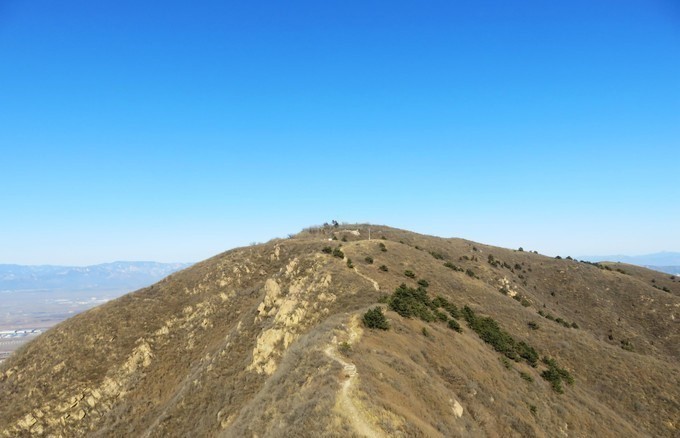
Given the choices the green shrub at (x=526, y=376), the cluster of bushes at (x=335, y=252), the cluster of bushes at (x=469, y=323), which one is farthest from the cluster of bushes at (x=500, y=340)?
the cluster of bushes at (x=335, y=252)

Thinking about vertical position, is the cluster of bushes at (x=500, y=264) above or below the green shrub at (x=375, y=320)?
above

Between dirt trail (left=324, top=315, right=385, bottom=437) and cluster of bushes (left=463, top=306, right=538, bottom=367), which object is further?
cluster of bushes (left=463, top=306, right=538, bottom=367)

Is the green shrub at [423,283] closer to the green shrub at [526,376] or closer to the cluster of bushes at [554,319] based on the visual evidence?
the green shrub at [526,376]

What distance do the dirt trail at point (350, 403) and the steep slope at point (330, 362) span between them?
4.4 inches

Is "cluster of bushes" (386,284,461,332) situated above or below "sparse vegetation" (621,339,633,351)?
above

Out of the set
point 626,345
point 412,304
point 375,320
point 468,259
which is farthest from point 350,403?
point 468,259

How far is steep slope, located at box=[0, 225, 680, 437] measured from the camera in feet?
84.4

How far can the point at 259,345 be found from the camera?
138 feet

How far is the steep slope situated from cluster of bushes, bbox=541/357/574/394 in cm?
78

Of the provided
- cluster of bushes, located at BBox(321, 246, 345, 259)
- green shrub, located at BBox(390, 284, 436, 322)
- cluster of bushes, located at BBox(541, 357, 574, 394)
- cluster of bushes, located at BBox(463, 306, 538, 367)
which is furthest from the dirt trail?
cluster of bushes, located at BBox(321, 246, 345, 259)

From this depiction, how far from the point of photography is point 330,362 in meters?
27.0

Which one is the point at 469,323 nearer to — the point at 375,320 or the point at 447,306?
the point at 447,306

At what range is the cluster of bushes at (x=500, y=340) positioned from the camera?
155 feet

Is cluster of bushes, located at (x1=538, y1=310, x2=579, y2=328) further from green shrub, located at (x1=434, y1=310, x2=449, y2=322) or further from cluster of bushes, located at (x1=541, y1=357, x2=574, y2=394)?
green shrub, located at (x1=434, y1=310, x2=449, y2=322)
